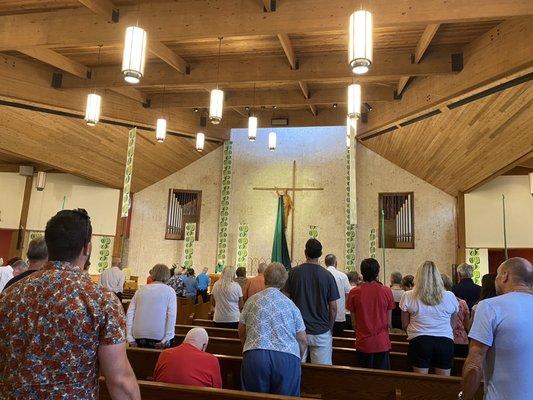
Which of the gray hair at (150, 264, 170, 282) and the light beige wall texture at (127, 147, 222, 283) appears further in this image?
the light beige wall texture at (127, 147, 222, 283)

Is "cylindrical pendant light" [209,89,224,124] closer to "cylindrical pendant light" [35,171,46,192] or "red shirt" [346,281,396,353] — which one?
"red shirt" [346,281,396,353]

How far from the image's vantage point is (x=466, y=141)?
6832 mm

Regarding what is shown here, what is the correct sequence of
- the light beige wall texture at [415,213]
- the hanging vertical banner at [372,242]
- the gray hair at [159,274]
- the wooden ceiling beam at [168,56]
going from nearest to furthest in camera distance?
the gray hair at [159,274], the wooden ceiling beam at [168,56], the light beige wall texture at [415,213], the hanging vertical banner at [372,242]

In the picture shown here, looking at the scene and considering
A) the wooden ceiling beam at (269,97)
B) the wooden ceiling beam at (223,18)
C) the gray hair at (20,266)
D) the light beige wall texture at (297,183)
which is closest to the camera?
the gray hair at (20,266)

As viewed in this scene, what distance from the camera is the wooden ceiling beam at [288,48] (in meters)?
5.36

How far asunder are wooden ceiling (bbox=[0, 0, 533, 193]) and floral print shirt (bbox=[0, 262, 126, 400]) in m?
3.91

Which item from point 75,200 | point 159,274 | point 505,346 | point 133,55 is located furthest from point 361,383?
point 75,200

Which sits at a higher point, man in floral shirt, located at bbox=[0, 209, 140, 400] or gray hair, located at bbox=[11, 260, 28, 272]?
gray hair, located at bbox=[11, 260, 28, 272]

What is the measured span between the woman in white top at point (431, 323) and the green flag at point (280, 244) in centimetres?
715

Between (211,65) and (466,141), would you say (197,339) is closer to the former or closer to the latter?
(211,65)

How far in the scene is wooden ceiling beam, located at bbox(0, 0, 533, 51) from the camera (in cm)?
411

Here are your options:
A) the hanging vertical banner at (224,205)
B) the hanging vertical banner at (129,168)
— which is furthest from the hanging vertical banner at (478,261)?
the hanging vertical banner at (129,168)

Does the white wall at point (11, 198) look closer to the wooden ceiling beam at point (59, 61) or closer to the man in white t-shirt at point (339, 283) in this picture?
the wooden ceiling beam at point (59, 61)

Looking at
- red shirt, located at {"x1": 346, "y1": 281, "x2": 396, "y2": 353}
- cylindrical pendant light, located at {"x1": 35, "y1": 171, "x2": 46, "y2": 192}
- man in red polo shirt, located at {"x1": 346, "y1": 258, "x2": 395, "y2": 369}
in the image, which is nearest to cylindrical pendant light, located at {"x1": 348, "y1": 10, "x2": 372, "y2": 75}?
man in red polo shirt, located at {"x1": 346, "y1": 258, "x2": 395, "y2": 369}
